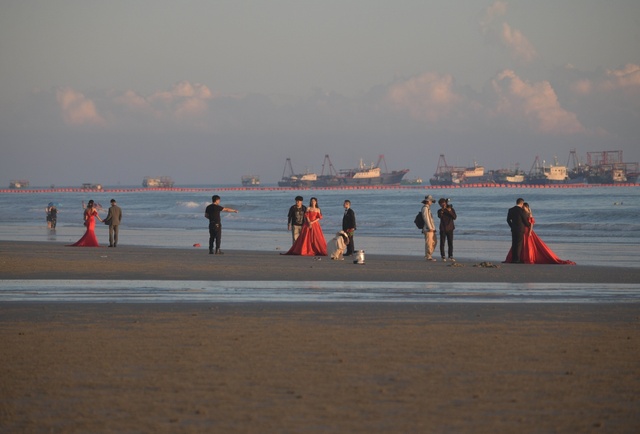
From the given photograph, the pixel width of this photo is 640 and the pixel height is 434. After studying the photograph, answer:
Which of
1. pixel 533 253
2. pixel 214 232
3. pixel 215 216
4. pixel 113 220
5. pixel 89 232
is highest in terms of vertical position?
pixel 215 216

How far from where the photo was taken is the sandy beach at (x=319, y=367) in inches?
268

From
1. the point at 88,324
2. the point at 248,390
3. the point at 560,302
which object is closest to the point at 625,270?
the point at 560,302

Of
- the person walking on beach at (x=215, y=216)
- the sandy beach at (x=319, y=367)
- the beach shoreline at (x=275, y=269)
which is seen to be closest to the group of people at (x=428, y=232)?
the person walking on beach at (x=215, y=216)

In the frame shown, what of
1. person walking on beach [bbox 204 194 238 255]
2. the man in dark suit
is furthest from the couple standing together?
the man in dark suit

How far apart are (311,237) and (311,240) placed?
9 cm

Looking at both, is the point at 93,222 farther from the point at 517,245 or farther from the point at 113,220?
the point at 517,245

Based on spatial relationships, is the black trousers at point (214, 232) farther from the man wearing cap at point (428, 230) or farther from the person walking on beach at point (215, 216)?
the man wearing cap at point (428, 230)

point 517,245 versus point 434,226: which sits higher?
point 434,226

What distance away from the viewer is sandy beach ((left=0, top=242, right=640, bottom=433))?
6.82 m

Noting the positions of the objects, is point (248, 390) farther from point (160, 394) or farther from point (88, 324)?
point (88, 324)

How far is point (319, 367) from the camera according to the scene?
8.83 m

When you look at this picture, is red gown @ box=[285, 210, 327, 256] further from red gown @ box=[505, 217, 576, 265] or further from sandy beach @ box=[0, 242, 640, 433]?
sandy beach @ box=[0, 242, 640, 433]

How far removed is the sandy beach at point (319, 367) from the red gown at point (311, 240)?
12050mm

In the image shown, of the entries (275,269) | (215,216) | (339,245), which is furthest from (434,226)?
(215,216)
